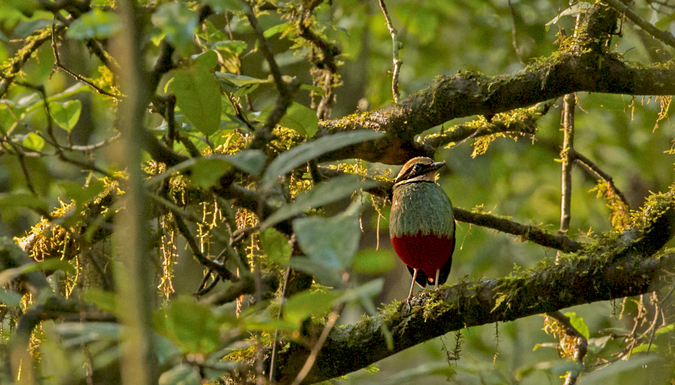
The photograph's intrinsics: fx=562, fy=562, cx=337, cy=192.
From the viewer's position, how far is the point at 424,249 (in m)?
3.18

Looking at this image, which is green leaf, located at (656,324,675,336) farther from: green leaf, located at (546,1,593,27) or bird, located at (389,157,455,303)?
green leaf, located at (546,1,593,27)

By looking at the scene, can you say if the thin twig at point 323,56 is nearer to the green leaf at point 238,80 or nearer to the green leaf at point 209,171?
the green leaf at point 238,80

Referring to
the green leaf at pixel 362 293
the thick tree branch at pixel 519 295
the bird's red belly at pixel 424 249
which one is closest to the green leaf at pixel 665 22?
the thick tree branch at pixel 519 295

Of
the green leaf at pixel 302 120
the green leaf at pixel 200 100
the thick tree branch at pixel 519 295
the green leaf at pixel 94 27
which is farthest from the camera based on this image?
the thick tree branch at pixel 519 295

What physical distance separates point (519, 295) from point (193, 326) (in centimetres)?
161

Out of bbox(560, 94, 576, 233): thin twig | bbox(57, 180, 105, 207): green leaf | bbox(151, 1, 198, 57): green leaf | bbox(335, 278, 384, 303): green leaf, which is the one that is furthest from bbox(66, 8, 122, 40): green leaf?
bbox(560, 94, 576, 233): thin twig

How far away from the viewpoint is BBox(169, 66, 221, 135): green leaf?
120 cm

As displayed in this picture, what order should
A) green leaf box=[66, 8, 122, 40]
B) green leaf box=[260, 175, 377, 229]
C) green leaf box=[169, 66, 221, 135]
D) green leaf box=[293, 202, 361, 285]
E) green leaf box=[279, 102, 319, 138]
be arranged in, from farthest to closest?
green leaf box=[279, 102, 319, 138] < green leaf box=[169, 66, 221, 135] < green leaf box=[66, 8, 122, 40] < green leaf box=[260, 175, 377, 229] < green leaf box=[293, 202, 361, 285]

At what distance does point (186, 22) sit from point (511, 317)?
5.65 ft

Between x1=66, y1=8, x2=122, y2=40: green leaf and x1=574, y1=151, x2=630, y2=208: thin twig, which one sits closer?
x1=66, y1=8, x2=122, y2=40: green leaf

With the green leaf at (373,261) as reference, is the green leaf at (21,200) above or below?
above

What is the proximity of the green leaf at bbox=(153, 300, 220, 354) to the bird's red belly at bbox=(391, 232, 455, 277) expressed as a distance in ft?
7.80

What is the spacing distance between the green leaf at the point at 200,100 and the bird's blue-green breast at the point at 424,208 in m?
1.96

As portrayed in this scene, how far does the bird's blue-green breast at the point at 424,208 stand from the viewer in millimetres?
3072
